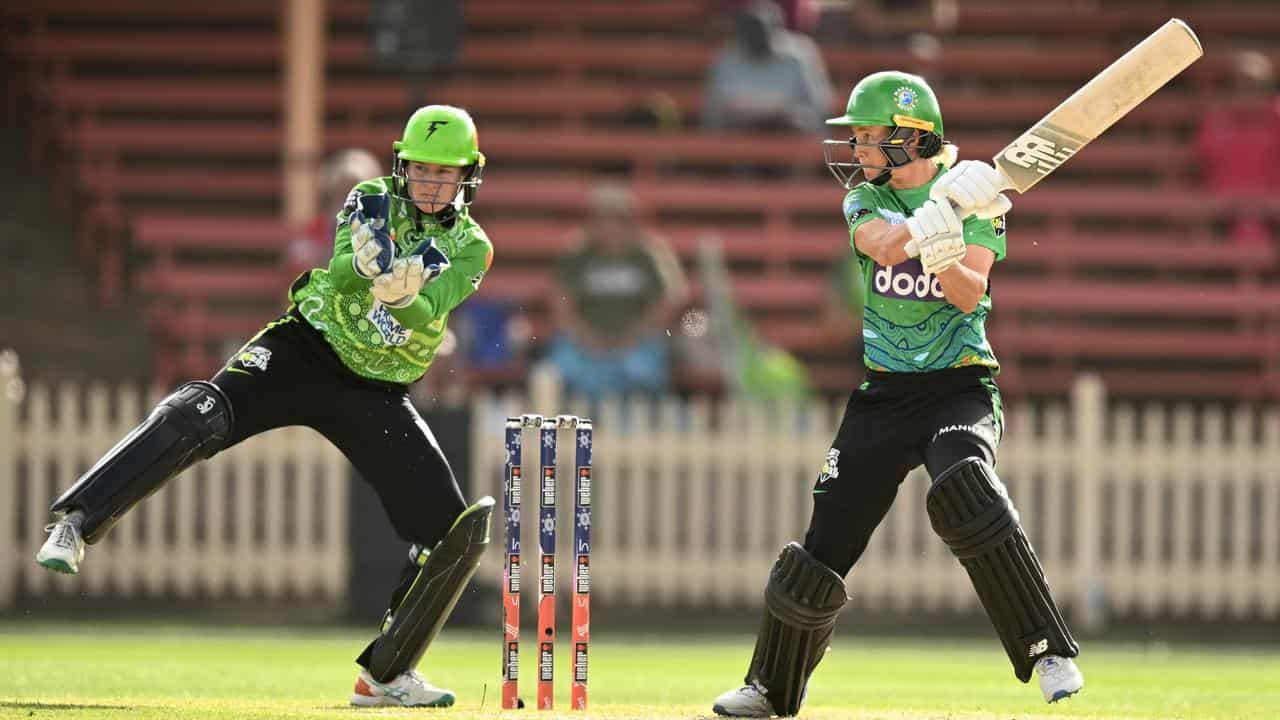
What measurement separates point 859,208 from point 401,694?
6.97ft

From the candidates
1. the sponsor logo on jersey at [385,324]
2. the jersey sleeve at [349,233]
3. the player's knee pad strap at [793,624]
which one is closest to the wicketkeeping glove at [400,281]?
the jersey sleeve at [349,233]

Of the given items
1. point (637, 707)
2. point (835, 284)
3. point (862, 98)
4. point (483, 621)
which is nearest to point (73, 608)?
point (483, 621)

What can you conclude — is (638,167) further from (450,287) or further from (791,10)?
(450,287)

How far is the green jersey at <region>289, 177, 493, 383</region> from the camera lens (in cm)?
653

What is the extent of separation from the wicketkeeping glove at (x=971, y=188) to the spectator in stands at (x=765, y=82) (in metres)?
8.05

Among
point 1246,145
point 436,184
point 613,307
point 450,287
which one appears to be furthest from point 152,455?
point 1246,145

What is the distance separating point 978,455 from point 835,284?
7.45 m

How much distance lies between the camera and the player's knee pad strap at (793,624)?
6.36 m

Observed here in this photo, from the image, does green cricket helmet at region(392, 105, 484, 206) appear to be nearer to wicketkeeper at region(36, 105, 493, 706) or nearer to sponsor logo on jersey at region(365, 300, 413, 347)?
wicketkeeper at region(36, 105, 493, 706)

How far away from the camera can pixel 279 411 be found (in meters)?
6.70

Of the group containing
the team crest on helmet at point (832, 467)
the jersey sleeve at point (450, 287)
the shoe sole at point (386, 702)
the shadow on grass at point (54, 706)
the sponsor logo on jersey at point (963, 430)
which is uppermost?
the jersey sleeve at point (450, 287)

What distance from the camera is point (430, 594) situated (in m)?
6.73

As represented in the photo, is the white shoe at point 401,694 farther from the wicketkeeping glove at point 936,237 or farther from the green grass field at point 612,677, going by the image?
the wicketkeeping glove at point 936,237

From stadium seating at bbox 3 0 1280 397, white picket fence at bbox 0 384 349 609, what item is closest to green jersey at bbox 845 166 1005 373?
white picket fence at bbox 0 384 349 609
